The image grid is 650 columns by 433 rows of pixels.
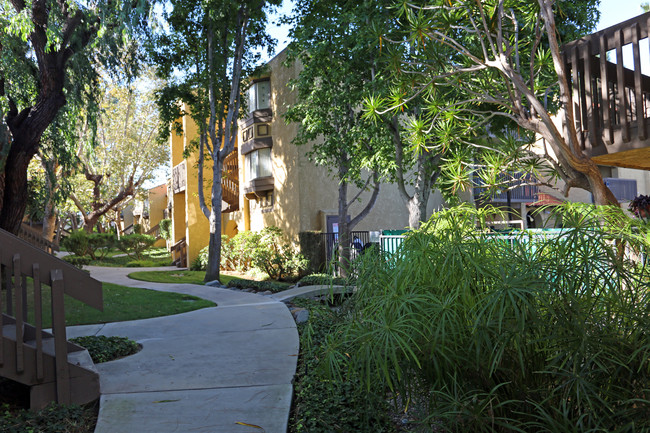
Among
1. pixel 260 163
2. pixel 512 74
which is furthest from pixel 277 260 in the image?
pixel 512 74

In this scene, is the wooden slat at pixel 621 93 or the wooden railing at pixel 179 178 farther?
the wooden railing at pixel 179 178

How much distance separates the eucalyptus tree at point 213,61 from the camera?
16656mm

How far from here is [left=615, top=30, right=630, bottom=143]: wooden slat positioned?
4.88 meters

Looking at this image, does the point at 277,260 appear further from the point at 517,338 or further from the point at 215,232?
the point at 517,338

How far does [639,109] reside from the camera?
479 centimetres

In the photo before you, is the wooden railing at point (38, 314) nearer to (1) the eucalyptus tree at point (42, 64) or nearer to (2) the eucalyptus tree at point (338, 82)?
(1) the eucalyptus tree at point (42, 64)

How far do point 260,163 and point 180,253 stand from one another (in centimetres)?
761

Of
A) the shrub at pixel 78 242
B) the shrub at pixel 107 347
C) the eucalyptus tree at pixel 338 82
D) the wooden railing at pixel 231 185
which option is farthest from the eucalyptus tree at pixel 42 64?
the shrub at pixel 78 242

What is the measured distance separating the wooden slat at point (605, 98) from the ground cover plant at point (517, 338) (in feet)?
7.20

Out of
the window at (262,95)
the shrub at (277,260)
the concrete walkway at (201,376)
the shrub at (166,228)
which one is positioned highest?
the window at (262,95)

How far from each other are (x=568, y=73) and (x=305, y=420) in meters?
4.70

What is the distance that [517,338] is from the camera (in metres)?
2.88

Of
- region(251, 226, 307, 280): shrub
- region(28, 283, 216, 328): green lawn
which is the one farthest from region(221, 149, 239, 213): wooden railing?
region(28, 283, 216, 328): green lawn

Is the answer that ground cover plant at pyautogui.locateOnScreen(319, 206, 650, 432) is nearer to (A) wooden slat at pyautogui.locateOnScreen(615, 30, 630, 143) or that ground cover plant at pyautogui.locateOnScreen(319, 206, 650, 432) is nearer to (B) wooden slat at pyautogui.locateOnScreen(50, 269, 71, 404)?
(A) wooden slat at pyautogui.locateOnScreen(615, 30, 630, 143)
